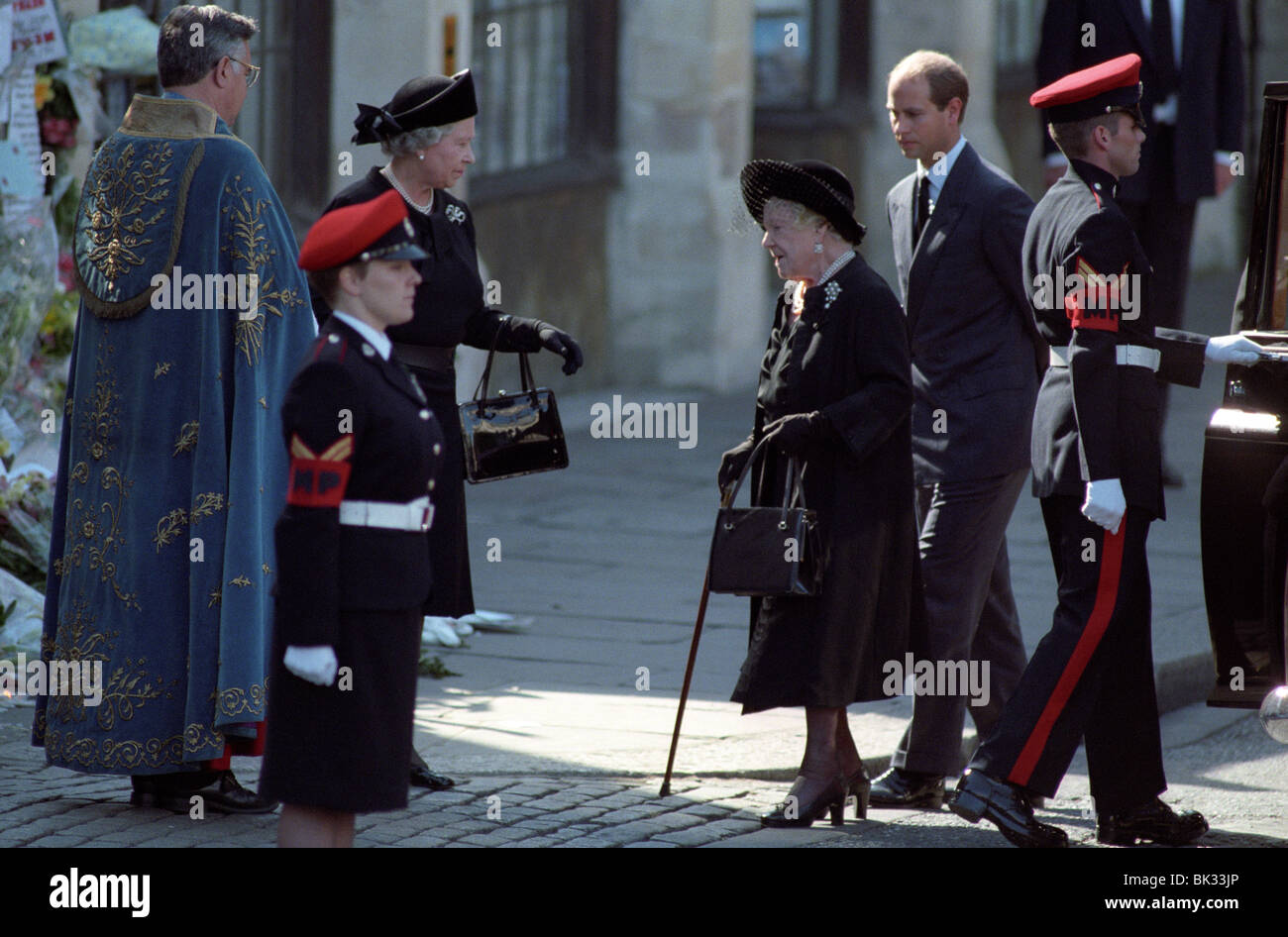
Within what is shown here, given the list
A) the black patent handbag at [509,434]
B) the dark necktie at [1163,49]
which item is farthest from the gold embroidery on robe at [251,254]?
the dark necktie at [1163,49]

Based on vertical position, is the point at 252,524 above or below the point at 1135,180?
below

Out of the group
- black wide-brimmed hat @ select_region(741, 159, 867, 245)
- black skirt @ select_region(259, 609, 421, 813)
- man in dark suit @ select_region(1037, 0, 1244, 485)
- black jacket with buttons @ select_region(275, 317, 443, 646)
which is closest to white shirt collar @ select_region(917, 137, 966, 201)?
black wide-brimmed hat @ select_region(741, 159, 867, 245)

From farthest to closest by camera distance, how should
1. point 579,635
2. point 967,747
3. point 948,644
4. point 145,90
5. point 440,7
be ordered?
point 440,7, point 145,90, point 579,635, point 967,747, point 948,644

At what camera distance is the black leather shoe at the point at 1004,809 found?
5.04m

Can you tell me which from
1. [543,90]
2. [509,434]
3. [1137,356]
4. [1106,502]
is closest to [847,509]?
[1106,502]

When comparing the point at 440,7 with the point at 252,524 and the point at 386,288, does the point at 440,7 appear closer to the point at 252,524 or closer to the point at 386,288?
the point at 252,524

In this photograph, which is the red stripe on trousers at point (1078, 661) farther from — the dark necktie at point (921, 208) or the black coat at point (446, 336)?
the black coat at point (446, 336)

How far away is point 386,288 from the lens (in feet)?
Answer: 13.4

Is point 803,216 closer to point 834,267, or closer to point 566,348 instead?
point 834,267

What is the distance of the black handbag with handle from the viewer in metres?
5.14

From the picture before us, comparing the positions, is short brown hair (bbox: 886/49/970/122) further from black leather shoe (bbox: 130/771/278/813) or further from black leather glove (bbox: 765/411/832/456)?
black leather shoe (bbox: 130/771/278/813)

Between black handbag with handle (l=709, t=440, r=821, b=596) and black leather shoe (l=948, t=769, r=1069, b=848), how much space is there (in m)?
0.60

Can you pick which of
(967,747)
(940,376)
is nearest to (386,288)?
(940,376)
